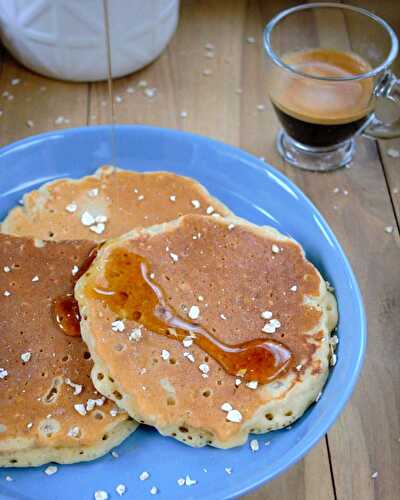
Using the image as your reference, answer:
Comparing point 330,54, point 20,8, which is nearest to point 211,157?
point 330,54

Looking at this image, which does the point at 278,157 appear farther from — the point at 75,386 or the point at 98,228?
the point at 75,386

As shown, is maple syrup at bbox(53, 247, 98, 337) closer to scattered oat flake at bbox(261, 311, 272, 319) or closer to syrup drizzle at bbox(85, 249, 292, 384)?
syrup drizzle at bbox(85, 249, 292, 384)

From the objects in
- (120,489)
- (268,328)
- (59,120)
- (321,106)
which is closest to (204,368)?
(268,328)

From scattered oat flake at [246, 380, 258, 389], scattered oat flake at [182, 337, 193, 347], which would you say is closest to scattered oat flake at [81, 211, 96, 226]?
scattered oat flake at [182, 337, 193, 347]

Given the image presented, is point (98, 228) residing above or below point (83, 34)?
below

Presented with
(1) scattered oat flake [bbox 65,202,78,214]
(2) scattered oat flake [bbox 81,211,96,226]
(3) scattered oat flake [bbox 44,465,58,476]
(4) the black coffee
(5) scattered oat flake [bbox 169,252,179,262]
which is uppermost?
(4) the black coffee

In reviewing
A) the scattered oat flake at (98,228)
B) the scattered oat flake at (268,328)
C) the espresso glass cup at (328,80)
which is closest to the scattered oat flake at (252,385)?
the scattered oat flake at (268,328)

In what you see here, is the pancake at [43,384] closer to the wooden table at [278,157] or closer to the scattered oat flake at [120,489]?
the scattered oat flake at [120,489]
